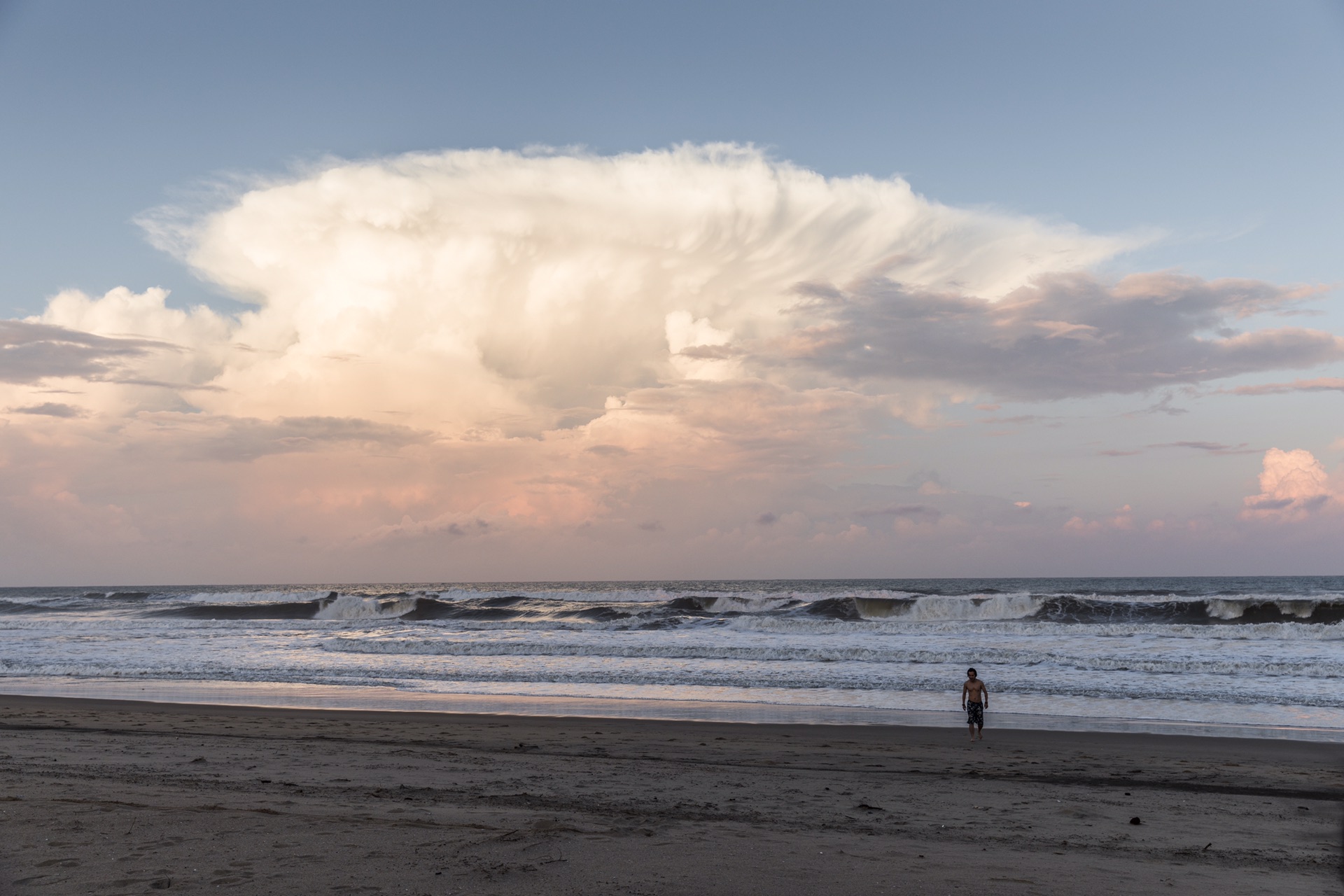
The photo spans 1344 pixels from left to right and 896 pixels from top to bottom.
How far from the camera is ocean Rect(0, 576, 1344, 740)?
16297 millimetres

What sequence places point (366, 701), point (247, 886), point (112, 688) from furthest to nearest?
1. point (112, 688)
2. point (366, 701)
3. point (247, 886)

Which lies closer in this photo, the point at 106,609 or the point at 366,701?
the point at 366,701

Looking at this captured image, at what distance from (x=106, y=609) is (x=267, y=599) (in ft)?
34.2

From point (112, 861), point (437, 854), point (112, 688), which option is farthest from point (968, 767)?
point (112, 688)

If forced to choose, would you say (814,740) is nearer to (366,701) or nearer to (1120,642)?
(366,701)

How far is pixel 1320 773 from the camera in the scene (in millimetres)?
10297

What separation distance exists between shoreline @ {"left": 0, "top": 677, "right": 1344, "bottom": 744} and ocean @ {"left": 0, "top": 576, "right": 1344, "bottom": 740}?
9cm

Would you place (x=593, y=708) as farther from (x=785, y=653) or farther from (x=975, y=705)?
(x=785, y=653)

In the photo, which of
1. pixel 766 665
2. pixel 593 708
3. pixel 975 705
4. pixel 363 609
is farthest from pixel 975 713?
pixel 363 609

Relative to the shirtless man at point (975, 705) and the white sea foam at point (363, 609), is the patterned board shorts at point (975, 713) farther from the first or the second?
the white sea foam at point (363, 609)

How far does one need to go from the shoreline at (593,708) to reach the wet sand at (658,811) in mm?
1128

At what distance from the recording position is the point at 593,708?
16.4 meters

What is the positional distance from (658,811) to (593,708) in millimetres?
8549

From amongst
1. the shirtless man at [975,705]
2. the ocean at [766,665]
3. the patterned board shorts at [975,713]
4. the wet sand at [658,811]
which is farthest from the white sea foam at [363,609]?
the patterned board shorts at [975,713]
